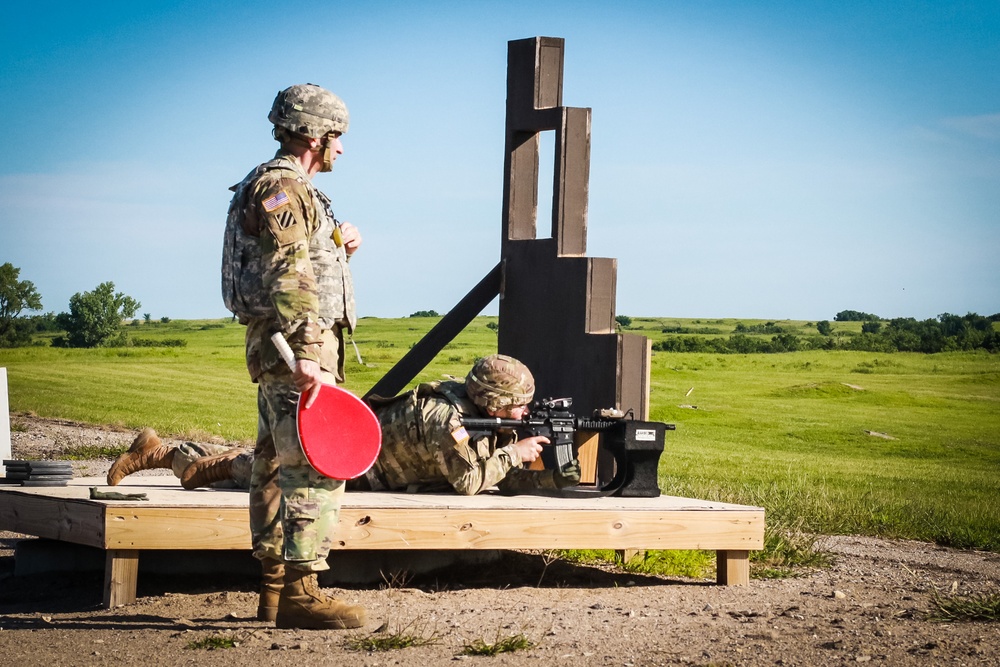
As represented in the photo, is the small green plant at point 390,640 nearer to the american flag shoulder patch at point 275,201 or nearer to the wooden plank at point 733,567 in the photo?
the american flag shoulder patch at point 275,201

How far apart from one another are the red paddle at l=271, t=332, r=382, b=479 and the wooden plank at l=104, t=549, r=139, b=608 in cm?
156

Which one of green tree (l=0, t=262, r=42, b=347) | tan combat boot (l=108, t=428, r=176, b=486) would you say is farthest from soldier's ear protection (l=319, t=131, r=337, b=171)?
green tree (l=0, t=262, r=42, b=347)

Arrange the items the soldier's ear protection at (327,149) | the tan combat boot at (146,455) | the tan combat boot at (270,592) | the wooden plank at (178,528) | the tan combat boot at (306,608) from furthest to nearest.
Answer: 1. the tan combat boot at (146,455)
2. the wooden plank at (178,528)
3. the tan combat boot at (270,592)
4. the soldier's ear protection at (327,149)
5. the tan combat boot at (306,608)

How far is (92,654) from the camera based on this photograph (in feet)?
15.2

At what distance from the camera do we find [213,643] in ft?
15.5

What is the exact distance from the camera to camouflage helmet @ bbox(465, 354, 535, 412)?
6.39 m

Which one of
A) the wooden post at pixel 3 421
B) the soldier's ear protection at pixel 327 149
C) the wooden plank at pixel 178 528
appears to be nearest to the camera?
the soldier's ear protection at pixel 327 149

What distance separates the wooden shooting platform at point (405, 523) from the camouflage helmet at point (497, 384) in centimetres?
52

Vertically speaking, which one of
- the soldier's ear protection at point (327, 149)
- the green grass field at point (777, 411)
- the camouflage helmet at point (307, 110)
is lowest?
the green grass field at point (777, 411)

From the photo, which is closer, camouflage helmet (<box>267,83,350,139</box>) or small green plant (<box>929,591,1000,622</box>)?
camouflage helmet (<box>267,83,350,139</box>)

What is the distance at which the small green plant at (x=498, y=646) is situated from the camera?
4.71 meters

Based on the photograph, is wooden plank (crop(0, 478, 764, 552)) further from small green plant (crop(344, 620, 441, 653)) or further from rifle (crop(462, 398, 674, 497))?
small green plant (crop(344, 620, 441, 653))

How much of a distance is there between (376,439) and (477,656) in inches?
37.5

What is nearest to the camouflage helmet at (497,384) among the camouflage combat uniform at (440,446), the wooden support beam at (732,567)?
the camouflage combat uniform at (440,446)
